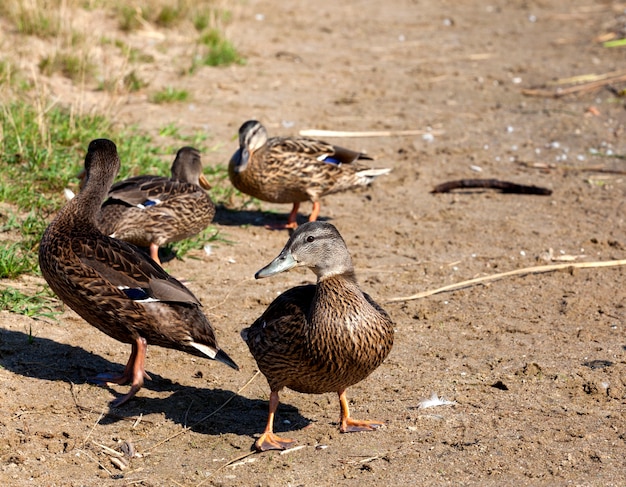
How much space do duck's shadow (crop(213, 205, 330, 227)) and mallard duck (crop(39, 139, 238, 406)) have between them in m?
2.84

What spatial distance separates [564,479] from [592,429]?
563 millimetres

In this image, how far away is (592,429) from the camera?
15.3 feet

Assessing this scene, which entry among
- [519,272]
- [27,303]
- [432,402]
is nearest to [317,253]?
[432,402]

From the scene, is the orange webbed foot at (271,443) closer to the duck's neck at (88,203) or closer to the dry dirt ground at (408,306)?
the dry dirt ground at (408,306)

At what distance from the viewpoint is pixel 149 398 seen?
515 cm

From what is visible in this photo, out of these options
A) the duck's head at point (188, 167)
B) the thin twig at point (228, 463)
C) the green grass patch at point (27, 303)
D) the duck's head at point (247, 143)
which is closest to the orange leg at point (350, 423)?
the thin twig at point (228, 463)

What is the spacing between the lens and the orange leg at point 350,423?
4.78 metres

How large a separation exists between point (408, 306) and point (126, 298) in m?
2.21

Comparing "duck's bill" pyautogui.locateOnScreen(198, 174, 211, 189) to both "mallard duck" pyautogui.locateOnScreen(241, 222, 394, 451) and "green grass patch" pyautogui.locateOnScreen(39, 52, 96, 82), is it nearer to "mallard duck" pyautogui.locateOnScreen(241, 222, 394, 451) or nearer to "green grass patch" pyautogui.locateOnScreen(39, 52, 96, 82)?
"green grass patch" pyautogui.locateOnScreen(39, 52, 96, 82)

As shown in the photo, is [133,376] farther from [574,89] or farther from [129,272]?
[574,89]

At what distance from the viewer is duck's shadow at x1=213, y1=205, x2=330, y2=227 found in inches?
317

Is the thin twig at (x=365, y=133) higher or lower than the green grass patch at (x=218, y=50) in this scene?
lower

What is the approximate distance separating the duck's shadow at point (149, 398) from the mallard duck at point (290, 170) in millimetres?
2762

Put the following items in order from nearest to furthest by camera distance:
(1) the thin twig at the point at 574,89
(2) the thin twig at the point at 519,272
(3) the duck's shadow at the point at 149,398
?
1. (3) the duck's shadow at the point at 149,398
2. (2) the thin twig at the point at 519,272
3. (1) the thin twig at the point at 574,89
